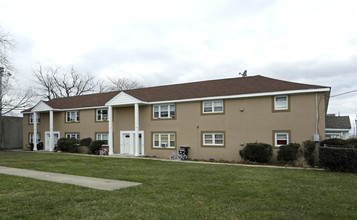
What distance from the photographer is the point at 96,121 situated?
2702cm

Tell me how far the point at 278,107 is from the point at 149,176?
1072 cm

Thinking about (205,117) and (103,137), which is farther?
(103,137)

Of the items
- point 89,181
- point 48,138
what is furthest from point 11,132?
point 89,181

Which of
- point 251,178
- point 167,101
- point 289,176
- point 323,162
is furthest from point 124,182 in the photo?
point 167,101

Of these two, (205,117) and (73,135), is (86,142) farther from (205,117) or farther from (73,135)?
(205,117)

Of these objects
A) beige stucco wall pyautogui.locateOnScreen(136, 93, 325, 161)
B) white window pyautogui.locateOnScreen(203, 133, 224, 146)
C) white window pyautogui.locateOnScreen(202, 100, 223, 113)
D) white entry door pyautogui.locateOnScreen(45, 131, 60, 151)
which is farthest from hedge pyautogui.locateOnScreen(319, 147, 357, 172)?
white entry door pyautogui.locateOnScreen(45, 131, 60, 151)

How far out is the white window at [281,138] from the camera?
18031mm

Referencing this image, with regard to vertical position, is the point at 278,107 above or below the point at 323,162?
above

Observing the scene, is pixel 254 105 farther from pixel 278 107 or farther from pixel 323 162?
pixel 323 162

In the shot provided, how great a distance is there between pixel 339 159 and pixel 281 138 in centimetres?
493

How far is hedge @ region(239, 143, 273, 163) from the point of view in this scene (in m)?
17.4

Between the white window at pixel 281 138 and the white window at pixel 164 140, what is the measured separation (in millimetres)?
7716

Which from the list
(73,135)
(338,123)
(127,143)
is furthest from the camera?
(73,135)

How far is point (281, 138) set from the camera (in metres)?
18.2
